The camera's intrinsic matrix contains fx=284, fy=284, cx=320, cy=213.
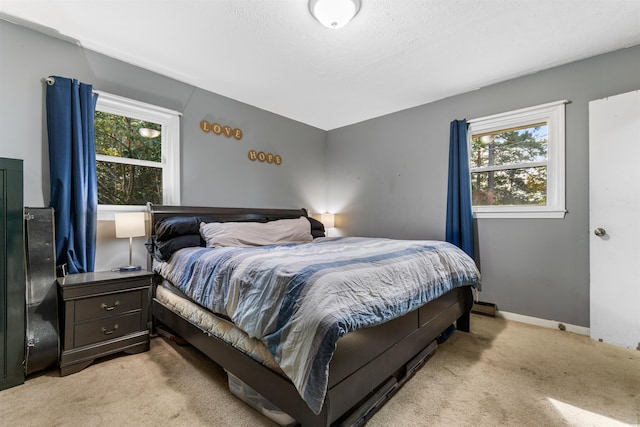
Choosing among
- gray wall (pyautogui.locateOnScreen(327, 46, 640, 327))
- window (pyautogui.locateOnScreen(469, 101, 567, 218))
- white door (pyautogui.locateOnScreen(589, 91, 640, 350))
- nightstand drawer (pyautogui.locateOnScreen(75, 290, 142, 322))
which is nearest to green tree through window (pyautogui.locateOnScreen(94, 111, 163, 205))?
nightstand drawer (pyautogui.locateOnScreen(75, 290, 142, 322))

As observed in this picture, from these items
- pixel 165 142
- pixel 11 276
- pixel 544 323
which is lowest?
pixel 544 323

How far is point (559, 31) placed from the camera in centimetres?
228

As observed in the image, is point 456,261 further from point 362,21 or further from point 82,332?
point 82,332

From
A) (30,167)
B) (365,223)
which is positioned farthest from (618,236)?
(30,167)

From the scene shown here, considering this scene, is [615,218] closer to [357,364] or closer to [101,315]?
[357,364]

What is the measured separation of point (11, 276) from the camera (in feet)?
5.78

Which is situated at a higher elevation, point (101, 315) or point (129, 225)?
point (129, 225)

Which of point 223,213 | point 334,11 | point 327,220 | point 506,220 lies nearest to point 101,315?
point 223,213

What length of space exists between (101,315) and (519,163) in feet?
13.3

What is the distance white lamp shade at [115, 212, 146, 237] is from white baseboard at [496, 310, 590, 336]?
3663 mm

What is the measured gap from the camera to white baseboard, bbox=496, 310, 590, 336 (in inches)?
103

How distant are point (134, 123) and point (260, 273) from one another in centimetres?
246

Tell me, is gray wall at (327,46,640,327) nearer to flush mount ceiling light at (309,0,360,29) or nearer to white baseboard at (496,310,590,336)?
white baseboard at (496,310,590,336)

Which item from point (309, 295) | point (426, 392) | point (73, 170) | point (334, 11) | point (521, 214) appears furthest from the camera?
point (521, 214)
